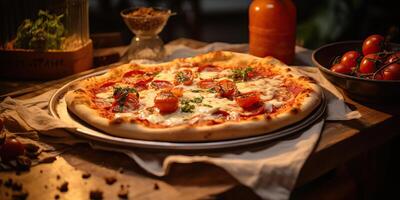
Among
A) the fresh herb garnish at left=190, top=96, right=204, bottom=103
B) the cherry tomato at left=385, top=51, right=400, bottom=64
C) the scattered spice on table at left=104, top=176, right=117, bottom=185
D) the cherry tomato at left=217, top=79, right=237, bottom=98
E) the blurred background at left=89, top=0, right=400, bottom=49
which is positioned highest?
the cherry tomato at left=385, top=51, right=400, bottom=64

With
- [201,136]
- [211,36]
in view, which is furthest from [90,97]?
[211,36]

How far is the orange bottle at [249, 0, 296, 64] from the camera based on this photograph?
3.25 meters

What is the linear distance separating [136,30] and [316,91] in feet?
4.58

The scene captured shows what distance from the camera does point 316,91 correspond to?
99.5 inches

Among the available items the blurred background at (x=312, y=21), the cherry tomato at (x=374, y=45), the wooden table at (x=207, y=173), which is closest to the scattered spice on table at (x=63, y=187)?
the wooden table at (x=207, y=173)

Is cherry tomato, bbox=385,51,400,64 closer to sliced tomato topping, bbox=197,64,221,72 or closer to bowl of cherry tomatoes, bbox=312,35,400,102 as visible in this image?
bowl of cherry tomatoes, bbox=312,35,400,102

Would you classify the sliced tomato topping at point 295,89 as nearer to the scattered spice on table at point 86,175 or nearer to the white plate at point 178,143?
the white plate at point 178,143

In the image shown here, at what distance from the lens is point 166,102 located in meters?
2.34

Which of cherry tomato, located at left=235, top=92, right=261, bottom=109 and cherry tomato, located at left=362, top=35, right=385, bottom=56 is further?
cherry tomato, located at left=362, top=35, right=385, bottom=56

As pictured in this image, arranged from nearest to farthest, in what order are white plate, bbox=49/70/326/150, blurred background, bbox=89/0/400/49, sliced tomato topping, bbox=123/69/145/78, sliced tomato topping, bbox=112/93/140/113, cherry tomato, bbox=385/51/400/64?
white plate, bbox=49/70/326/150 → sliced tomato topping, bbox=112/93/140/113 → cherry tomato, bbox=385/51/400/64 → sliced tomato topping, bbox=123/69/145/78 → blurred background, bbox=89/0/400/49

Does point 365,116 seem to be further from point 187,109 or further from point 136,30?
point 136,30

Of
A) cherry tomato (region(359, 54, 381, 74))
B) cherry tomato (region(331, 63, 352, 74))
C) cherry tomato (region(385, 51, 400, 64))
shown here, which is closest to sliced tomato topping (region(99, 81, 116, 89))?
cherry tomato (region(331, 63, 352, 74))

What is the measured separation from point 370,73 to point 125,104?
1228 mm

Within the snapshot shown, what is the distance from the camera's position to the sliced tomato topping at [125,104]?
245 cm
